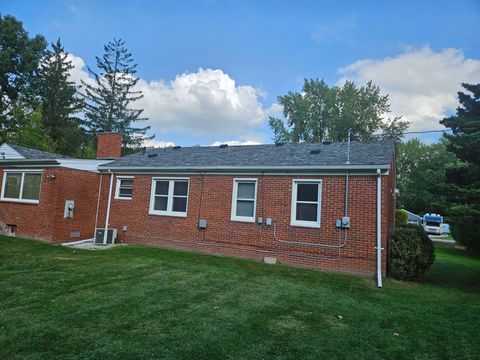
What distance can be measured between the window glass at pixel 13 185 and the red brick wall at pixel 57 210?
1.05 feet

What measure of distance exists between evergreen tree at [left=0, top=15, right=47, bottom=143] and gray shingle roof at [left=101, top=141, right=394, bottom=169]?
20.8 metres

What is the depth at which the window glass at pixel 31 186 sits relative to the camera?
40.8 feet

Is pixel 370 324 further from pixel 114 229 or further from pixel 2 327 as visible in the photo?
pixel 114 229

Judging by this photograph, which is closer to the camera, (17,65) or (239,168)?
(239,168)

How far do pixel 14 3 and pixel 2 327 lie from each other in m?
12.8

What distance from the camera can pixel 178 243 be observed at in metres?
11.8

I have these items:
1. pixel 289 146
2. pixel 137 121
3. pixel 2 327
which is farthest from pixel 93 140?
pixel 2 327

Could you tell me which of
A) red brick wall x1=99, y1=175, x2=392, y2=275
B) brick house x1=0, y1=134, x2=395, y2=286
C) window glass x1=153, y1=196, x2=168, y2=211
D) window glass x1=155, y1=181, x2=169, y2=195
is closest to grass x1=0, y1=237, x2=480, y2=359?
red brick wall x1=99, y1=175, x2=392, y2=275

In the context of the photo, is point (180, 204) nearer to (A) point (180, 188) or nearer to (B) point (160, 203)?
(A) point (180, 188)

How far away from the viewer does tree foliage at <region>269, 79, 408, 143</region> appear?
1403 inches

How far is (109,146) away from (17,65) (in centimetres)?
2167

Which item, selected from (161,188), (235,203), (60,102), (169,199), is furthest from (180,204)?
(60,102)

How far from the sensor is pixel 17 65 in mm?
30422

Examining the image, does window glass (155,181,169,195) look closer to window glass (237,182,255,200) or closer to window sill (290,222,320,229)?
window glass (237,182,255,200)
